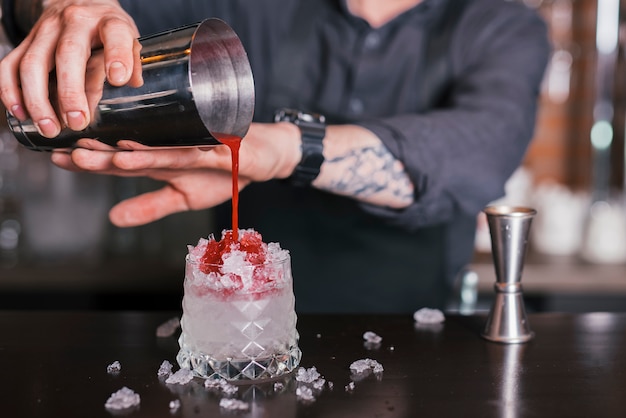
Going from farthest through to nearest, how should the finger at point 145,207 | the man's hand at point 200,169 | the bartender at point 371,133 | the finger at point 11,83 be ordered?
the bartender at point 371,133 < the finger at point 145,207 < the man's hand at point 200,169 < the finger at point 11,83

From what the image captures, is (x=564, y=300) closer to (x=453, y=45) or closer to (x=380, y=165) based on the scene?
(x=453, y=45)

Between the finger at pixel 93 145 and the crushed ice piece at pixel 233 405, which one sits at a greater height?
the finger at pixel 93 145

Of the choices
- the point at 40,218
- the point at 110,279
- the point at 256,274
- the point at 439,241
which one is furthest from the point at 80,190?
the point at 256,274

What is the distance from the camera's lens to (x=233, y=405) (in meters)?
0.94

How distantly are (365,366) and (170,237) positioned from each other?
6.34 ft

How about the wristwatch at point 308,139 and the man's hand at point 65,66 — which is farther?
the wristwatch at point 308,139

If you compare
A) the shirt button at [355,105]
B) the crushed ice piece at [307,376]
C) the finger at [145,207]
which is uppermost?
the shirt button at [355,105]

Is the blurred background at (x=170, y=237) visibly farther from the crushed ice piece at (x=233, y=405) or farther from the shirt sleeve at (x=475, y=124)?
the crushed ice piece at (x=233, y=405)

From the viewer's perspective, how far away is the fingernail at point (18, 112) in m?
1.14

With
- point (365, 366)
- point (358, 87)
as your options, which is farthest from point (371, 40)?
point (365, 366)

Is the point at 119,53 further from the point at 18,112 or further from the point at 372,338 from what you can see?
the point at 372,338

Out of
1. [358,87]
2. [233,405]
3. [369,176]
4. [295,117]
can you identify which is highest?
[358,87]

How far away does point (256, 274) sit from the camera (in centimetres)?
106

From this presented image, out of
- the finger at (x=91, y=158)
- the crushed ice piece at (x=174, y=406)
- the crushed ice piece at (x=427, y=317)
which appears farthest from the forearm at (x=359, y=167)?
the crushed ice piece at (x=174, y=406)
